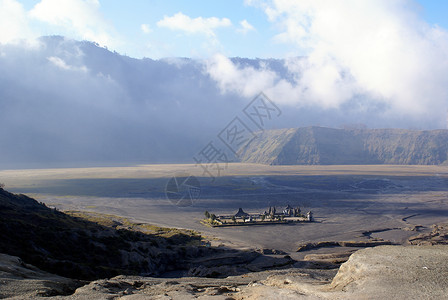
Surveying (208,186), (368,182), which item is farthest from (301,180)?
(208,186)

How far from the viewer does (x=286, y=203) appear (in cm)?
8800

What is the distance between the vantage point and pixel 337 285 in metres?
15.8

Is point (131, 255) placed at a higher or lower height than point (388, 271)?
lower

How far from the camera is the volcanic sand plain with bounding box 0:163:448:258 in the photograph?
55.7 m

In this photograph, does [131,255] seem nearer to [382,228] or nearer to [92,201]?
[382,228]

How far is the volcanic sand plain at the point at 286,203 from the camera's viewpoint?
5572 centimetres

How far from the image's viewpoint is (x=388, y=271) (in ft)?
50.7

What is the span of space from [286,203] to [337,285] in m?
73.1

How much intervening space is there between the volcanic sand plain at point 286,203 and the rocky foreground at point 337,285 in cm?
2588

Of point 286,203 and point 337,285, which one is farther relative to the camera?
point 286,203

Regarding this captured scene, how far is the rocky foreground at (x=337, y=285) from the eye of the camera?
1417 cm

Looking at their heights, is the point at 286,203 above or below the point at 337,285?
below

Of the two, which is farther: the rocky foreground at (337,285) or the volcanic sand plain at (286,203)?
the volcanic sand plain at (286,203)

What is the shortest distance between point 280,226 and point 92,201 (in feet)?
167
